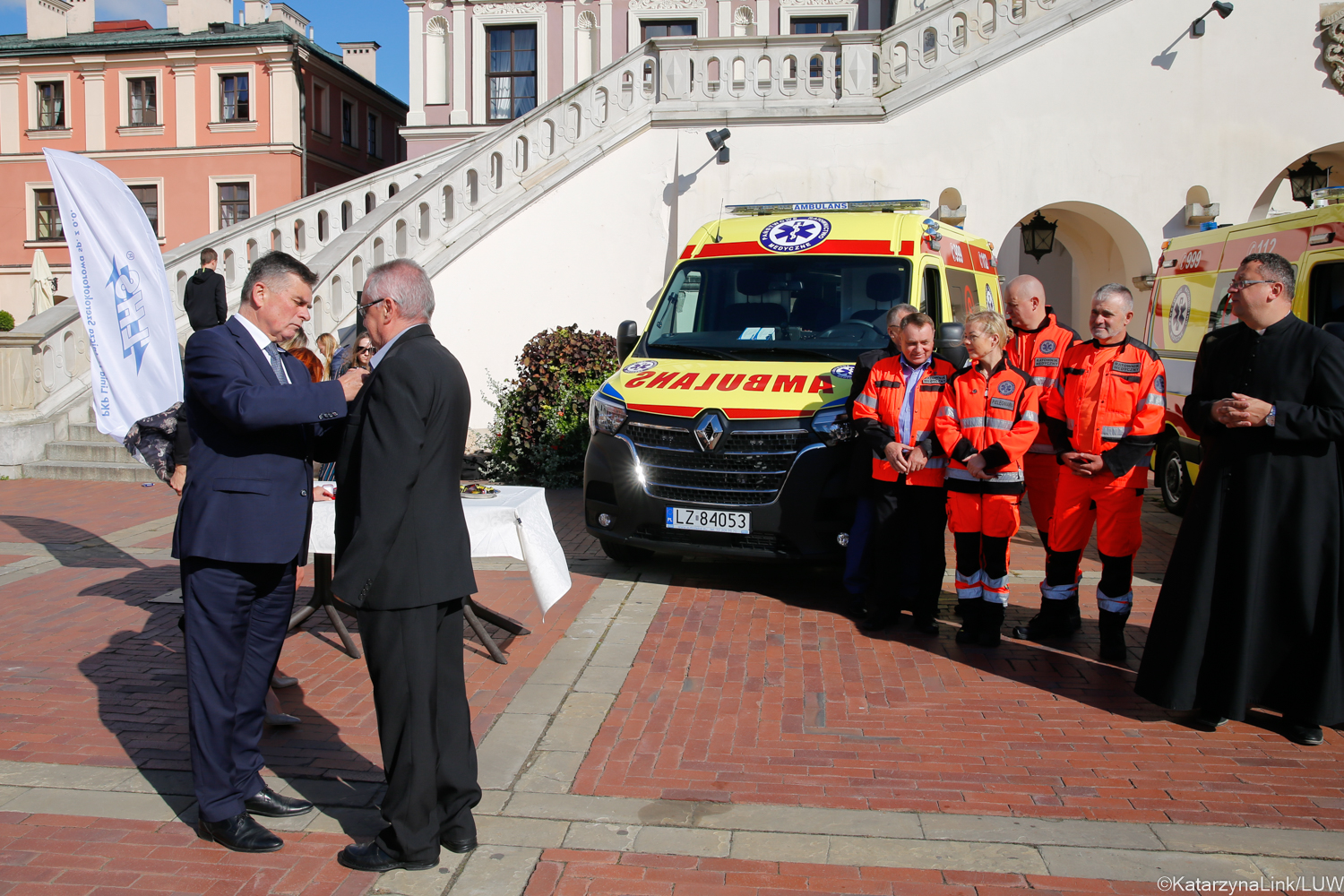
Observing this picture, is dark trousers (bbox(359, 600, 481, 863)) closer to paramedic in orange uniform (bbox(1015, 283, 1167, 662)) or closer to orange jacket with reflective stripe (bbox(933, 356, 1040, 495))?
orange jacket with reflective stripe (bbox(933, 356, 1040, 495))

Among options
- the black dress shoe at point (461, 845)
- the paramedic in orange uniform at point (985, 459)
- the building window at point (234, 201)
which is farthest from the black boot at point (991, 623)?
the building window at point (234, 201)

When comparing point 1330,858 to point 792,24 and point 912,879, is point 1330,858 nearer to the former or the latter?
point 912,879

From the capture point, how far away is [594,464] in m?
6.91

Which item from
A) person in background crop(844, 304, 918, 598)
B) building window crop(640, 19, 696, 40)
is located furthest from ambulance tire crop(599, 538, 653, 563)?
building window crop(640, 19, 696, 40)

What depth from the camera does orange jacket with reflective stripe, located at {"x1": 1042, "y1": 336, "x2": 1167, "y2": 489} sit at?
5242mm

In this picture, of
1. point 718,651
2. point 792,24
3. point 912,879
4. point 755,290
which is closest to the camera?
point 912,879

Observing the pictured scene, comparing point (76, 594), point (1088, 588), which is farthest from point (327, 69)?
point (1088, 588)

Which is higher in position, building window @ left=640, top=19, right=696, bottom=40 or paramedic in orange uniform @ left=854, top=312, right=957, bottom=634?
building window @ left=640, top=19, right=696, bottom=40

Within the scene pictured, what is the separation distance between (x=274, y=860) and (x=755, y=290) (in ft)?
17.3

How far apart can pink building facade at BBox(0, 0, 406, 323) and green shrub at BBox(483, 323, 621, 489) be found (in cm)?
2238

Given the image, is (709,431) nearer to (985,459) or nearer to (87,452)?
(985,459)

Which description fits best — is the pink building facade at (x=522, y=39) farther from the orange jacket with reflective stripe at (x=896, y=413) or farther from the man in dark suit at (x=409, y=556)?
the man in dark suit at (x=409, y=556)

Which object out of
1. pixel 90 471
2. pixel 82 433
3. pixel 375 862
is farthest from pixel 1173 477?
pixel 82 433

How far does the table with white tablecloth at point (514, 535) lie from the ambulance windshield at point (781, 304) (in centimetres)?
243
